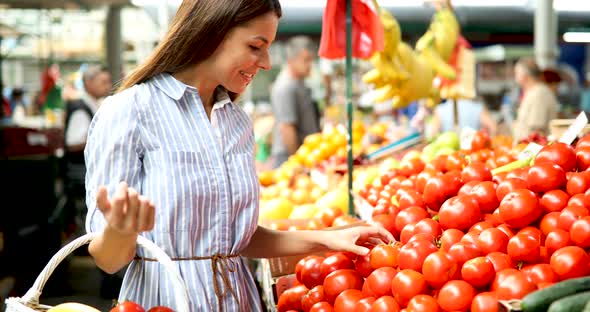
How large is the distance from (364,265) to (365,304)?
23 centimetres

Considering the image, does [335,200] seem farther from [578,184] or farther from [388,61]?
[578,184]

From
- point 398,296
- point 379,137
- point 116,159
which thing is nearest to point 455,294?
point 398,296

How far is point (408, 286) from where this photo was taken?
182cm

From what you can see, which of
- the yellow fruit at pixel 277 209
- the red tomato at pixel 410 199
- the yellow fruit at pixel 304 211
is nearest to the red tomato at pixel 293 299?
the red tomato at pixel 410 199

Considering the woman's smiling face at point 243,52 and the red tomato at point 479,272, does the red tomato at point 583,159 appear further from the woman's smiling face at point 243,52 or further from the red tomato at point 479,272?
the woman's smiling face at point 243,52

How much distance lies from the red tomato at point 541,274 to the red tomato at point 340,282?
55 centimetres

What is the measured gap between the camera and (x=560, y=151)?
7.18 ft

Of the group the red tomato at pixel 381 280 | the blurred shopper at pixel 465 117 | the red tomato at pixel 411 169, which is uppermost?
the blurred shopper at pixel 465 117

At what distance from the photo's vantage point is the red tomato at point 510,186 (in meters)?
2.06

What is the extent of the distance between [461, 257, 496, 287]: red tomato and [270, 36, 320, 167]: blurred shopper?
463cm

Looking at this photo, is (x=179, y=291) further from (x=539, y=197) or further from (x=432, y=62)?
(x=432, y=62)

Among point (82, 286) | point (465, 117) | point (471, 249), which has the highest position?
point (465, 117)

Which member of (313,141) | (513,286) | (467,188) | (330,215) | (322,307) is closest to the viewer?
(513,286)

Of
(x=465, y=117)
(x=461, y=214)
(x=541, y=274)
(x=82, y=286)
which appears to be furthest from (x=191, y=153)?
(x=465, y=117)
